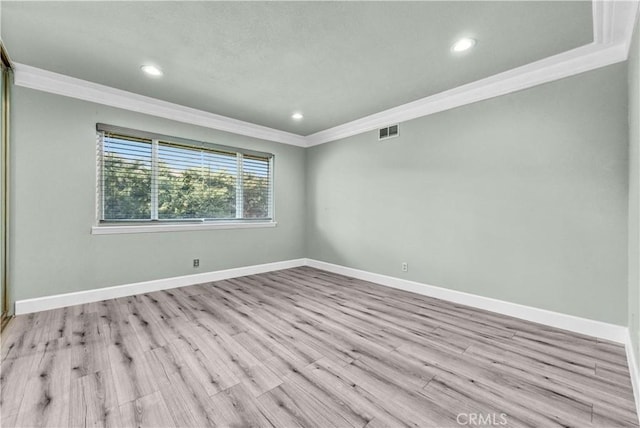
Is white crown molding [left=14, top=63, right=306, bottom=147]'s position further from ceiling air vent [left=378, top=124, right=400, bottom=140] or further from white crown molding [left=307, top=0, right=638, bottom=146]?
white crown molding [left=307, top=0, right=638, bottom=146]

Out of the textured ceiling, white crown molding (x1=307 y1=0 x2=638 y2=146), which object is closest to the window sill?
the textured ceiling

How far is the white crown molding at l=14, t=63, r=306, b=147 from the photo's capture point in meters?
2.88

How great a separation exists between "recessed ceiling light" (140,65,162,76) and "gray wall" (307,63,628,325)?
2.90 metres

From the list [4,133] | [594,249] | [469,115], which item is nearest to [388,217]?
[469,115]

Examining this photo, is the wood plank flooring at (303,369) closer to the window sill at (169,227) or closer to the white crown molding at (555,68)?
the window sill at (169,227)

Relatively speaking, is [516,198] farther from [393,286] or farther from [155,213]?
[155,213]

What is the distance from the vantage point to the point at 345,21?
210 cm

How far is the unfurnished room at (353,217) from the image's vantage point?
5.65 feet

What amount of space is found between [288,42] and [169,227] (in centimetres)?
288

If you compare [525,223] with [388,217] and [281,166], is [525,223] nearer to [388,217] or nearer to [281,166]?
[388,217]

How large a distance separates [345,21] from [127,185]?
323cm

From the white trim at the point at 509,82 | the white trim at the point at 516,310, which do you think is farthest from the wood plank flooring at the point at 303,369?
the white trim at the point at 509,82

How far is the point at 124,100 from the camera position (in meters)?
3.43

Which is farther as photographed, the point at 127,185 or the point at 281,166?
the point at 281,166
